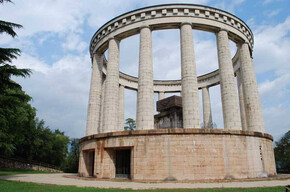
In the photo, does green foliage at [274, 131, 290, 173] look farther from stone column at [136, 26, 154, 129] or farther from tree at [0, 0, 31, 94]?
tree at [0, 0, 31, 94]

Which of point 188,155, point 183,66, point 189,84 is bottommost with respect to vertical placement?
point 188,155

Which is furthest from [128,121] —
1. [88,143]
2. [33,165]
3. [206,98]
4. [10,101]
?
[10,101]

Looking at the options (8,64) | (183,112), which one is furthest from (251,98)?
(8,64)

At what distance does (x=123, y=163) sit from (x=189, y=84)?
9.67 m

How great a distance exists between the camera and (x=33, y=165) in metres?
43.6

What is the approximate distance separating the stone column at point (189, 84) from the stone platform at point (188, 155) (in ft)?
9.58

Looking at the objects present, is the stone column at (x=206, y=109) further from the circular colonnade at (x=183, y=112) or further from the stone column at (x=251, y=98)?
the stone column at (x=251, y=98)

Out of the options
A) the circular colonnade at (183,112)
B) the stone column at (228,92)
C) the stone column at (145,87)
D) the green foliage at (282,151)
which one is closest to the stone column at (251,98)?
the circular colonnade at (183,112)

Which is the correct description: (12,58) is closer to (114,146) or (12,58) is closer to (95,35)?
(114,146)

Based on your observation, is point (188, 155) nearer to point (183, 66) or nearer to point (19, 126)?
point (183, 66)

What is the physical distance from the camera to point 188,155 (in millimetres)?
16750

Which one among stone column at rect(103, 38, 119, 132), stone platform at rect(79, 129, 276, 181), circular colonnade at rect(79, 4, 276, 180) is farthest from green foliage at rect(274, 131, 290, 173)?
stone column at rect(103, 38, 119, 132)

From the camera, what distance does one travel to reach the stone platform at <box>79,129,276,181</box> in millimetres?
16516

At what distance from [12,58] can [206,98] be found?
28.4m
